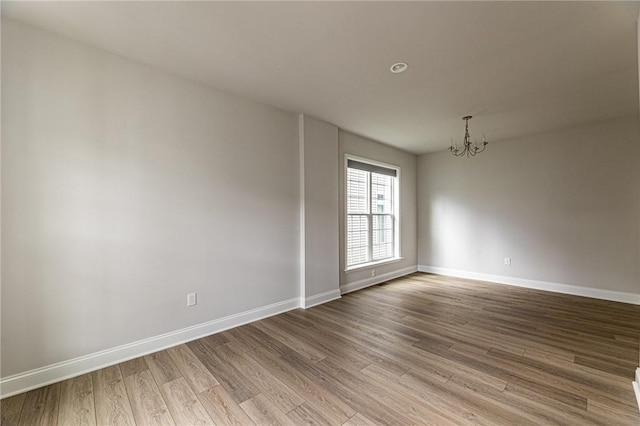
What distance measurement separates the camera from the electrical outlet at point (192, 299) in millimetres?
2680

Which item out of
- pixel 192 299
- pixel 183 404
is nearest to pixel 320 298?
pixel 192 299

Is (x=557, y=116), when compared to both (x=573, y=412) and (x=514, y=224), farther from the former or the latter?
(x=573, y=412)

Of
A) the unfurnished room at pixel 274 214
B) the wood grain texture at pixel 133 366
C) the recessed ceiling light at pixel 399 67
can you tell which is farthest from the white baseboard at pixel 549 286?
the wood grain texture at pixel 133 366

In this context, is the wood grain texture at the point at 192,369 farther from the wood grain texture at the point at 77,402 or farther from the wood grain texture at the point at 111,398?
the wood grain texture at the point at 77,402

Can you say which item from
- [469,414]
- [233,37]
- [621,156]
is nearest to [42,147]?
[233,37]

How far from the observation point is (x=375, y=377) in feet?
6.77

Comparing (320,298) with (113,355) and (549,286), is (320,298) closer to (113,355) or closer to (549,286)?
(113,355)

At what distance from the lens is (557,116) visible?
369 cm

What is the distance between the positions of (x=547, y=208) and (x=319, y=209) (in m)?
3.83

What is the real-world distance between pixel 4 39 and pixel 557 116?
19.1ft

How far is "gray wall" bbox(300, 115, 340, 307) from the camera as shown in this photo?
364 centimetres

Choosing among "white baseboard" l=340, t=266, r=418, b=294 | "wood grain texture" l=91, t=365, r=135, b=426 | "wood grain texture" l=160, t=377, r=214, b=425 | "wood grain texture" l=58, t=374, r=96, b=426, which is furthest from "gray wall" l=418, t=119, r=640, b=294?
"wood grain texture" l=58, t=374, r=96, b=426

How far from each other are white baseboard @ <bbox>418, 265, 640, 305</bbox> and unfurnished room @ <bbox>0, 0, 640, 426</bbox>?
4cm

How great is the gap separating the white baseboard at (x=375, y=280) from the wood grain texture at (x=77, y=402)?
310 centimetres
